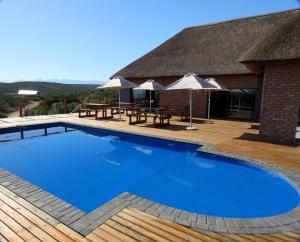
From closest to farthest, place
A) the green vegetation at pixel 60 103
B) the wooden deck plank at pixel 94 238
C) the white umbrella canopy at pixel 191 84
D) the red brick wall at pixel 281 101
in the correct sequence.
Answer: the wooden deck plank at pixel 94 238
the red brick wall at pixel 281 101
the white umbrella canopy at pixel 191 84
the green vegetation at pixel 60 103

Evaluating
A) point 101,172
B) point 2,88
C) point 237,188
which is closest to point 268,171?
point 237,188

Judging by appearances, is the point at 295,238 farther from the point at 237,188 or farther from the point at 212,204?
the point at 237,188

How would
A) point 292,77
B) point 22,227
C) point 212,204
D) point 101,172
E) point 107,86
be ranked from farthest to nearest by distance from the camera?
point 107,86 < point 292,77 < point 101,172 < point 212,204 < point 22,227

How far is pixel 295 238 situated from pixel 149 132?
7.06 meters

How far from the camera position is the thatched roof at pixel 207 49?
13.6 meters

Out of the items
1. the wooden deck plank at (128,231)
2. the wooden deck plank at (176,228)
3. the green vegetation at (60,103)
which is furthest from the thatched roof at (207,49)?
the wooden deck plank at (128,231)

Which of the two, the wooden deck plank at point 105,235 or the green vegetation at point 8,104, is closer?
the wooden deck plank at point 105,235

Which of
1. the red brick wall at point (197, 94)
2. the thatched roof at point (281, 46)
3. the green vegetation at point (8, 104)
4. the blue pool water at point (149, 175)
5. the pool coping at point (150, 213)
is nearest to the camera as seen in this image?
the pool coping at point (150, 213)

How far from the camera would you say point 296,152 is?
22.5ft

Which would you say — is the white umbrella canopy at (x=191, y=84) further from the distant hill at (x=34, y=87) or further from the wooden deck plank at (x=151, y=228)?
the distant hill at (x=34, y=87)

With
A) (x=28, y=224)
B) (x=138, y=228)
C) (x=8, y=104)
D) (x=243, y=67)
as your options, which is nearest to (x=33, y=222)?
(x=28, y=224)

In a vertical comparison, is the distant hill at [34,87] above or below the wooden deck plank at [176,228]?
above

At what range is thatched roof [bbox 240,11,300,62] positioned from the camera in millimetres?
7129

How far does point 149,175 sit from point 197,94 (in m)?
8.90
